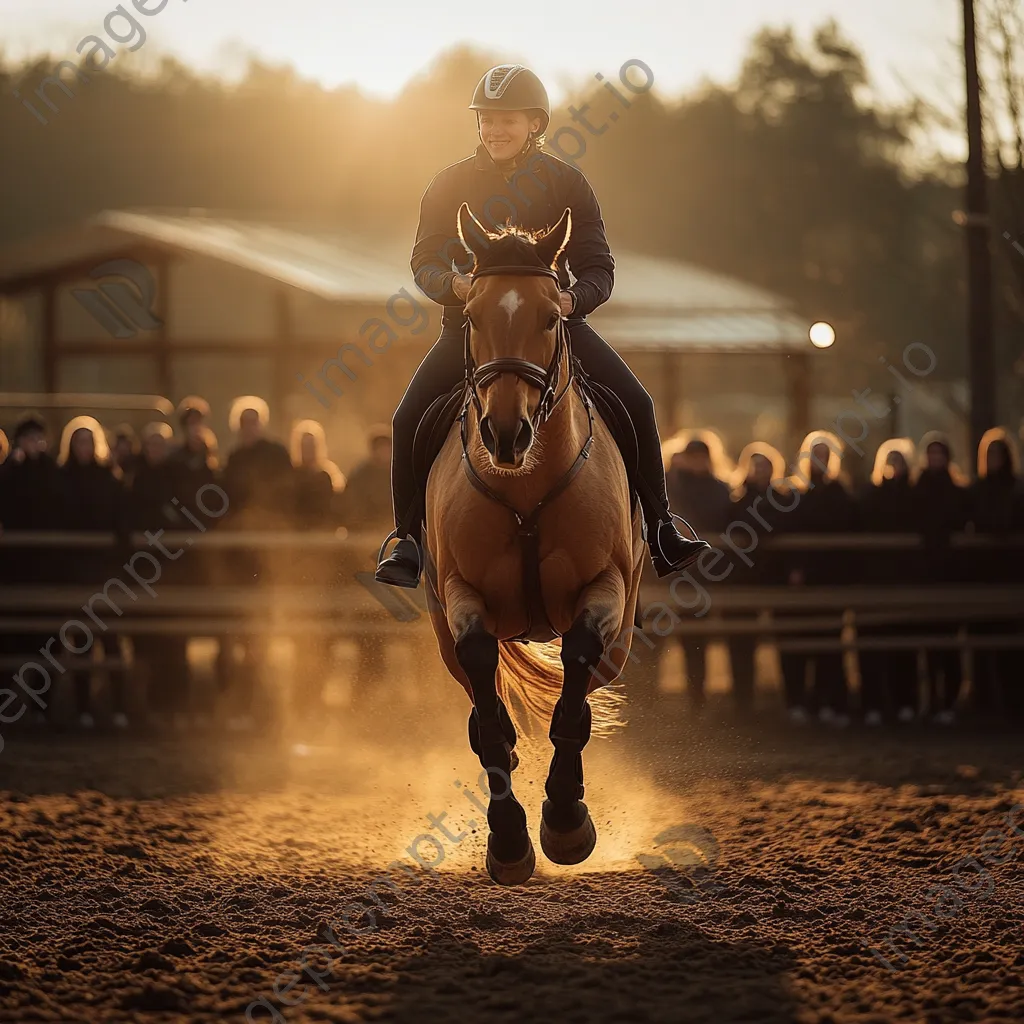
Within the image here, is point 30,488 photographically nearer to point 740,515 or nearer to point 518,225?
point 740,515

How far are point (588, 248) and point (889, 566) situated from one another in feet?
21.7

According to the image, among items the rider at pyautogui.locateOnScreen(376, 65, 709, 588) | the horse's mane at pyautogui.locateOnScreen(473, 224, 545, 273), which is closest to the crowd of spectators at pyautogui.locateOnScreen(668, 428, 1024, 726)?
the rider at pyautogui.locateOnScreen(376, 65, 709, 588)

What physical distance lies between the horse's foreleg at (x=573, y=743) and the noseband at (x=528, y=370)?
2.61 ft

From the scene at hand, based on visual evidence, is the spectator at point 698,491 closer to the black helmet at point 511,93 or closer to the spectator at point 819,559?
the spectator at point 819,559

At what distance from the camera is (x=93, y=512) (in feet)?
37.9

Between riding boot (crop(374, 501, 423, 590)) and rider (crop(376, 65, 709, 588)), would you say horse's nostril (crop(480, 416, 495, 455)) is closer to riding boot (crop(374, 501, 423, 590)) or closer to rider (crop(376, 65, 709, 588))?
rider (crop(376, 65, 709, 588))

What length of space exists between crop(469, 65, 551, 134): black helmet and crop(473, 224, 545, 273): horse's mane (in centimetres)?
89

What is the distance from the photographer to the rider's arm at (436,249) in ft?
18.9

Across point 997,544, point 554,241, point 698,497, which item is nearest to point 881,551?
point 997,544

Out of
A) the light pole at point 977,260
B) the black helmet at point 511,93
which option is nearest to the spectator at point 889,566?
the light pole at point 977,260

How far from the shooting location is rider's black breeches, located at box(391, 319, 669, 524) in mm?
6465

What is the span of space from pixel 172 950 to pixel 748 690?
6.54 metres

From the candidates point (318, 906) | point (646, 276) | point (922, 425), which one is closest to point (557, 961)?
point (318, 906)

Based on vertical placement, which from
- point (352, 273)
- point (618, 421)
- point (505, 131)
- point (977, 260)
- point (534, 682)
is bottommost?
point (534, 682)
